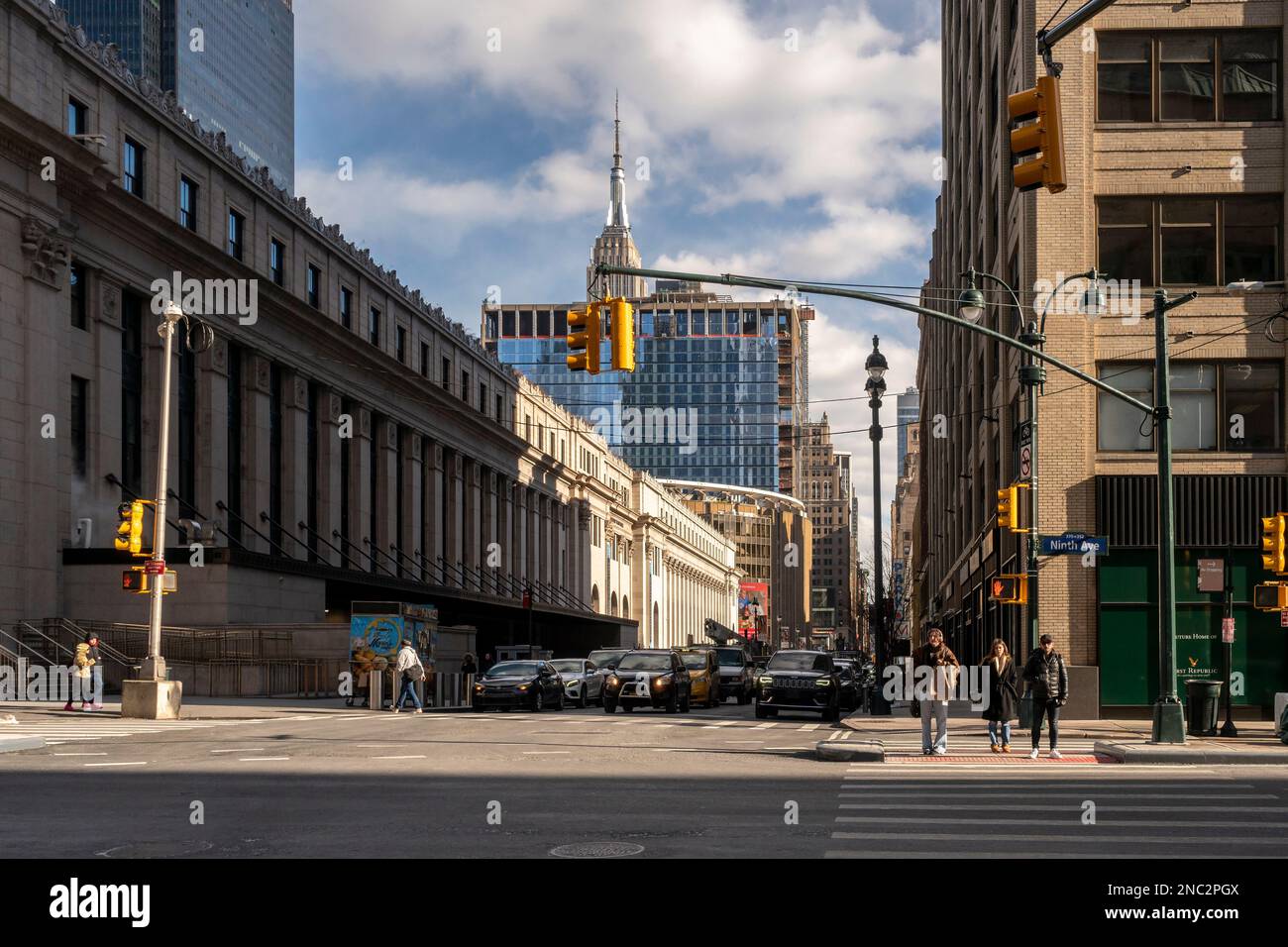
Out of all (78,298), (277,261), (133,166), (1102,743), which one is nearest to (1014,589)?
(1102,743)

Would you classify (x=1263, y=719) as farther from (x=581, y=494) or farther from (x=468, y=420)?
(x=581, y=494)

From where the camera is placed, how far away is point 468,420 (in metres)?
82.9

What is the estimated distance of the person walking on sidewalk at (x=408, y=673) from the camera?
36.9 metres

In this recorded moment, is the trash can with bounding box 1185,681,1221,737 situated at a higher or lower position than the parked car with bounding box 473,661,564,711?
higher

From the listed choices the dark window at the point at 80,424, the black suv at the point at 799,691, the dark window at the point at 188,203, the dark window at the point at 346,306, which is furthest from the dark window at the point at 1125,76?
the dark window at the point at 346,306

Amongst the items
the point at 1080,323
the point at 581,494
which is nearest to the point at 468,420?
the point at 581,494

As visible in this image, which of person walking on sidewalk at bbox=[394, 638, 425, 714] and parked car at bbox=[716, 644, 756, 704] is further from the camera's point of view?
parked car at bbox=[716, 644, 756, 704]

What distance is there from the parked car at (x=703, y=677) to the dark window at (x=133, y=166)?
2355cm

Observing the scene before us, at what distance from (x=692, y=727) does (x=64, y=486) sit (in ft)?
75.2

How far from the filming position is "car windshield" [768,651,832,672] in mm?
37750

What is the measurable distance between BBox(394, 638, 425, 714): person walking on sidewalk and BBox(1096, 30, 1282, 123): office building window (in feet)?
71.3

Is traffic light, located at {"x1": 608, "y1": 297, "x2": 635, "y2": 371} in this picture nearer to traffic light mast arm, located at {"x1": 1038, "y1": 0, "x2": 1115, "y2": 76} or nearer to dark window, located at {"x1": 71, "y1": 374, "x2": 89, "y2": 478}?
traffic light mast arm, located at {"x1": 1038, "y1": 0, "x2": 1115, "y2": 76}

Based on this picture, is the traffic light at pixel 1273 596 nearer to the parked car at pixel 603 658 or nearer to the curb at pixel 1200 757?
the curb at pixel 1200 757

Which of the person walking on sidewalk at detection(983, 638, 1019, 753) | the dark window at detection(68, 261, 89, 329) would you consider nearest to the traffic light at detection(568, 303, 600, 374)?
the person walking on sidewalk at detection(983, 638, 1019, 753)
